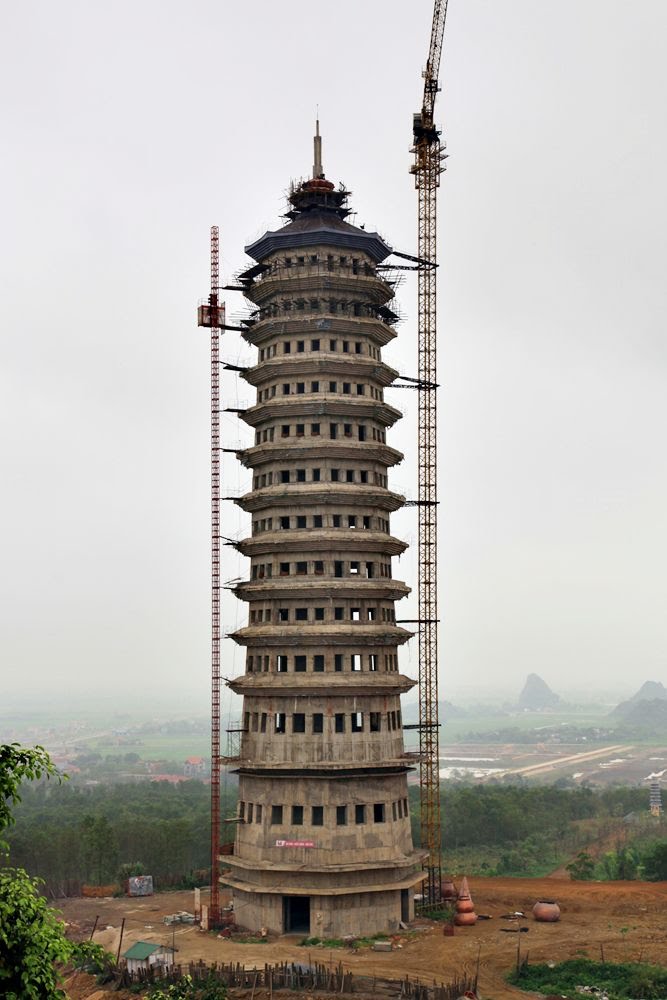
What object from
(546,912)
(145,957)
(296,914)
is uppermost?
(296,914)

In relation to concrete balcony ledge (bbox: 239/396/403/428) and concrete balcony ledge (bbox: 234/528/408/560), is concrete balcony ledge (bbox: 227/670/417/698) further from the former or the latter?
concrete balcony ledge (bbox: 239/396/403/428)

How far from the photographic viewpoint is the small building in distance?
6088cm

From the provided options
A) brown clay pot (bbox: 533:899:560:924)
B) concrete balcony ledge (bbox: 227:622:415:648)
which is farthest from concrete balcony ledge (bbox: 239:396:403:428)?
brown clay pot (bbox: 533:899:560:924)

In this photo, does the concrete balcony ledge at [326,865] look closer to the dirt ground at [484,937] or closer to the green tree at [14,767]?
the dirt ground at [484,937]

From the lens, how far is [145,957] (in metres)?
60.9

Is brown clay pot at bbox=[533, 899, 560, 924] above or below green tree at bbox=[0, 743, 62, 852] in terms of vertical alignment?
below

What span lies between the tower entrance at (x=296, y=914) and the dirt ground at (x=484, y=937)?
1.07m

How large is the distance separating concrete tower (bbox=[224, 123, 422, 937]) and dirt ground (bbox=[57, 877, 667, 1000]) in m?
3.91

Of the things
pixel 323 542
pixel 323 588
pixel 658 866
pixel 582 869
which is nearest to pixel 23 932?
pixel 323 588

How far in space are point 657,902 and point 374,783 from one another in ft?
68.2

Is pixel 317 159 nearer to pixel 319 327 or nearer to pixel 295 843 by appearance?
pixel 319 327

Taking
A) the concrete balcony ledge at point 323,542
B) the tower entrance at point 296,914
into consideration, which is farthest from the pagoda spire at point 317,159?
the tower entrance at point 296,914

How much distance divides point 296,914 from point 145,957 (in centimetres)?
1158

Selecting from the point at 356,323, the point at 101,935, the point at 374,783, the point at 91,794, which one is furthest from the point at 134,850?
the point at 91,794
